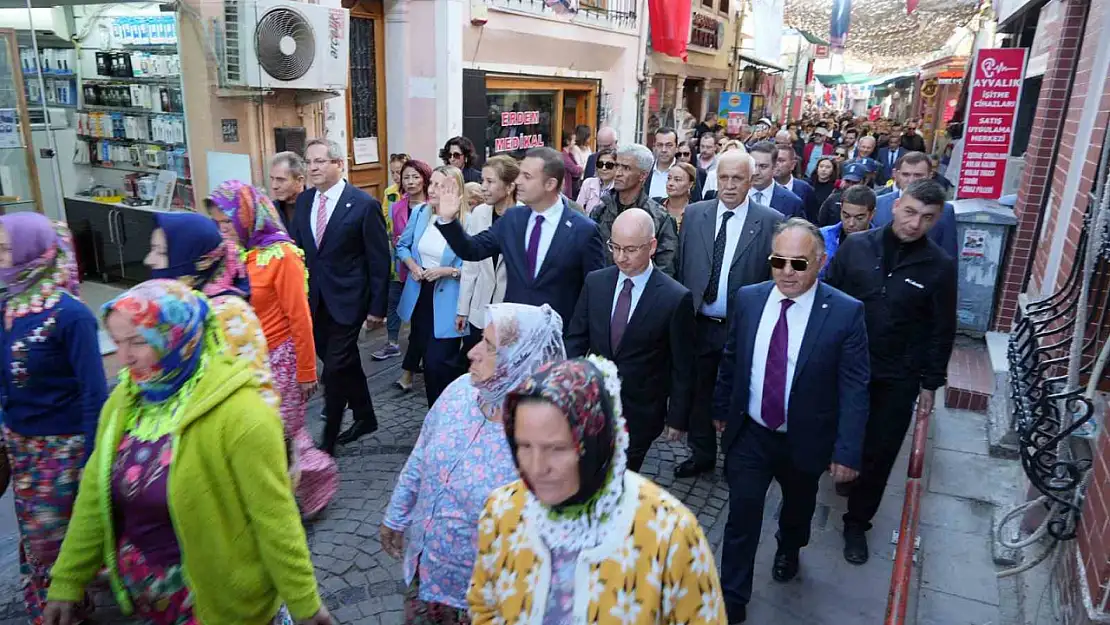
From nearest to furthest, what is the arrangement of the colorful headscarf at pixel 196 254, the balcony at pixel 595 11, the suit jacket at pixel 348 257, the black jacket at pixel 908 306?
the colorful headscarf at pixel 196 254 < the black jacket at pixel 908 306 < the suit jacket at pixel 348 257 < the balcony at pixel 595 11

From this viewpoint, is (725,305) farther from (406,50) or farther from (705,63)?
(705,63)

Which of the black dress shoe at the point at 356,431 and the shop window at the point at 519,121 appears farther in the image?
the shop window at the point at 519,121

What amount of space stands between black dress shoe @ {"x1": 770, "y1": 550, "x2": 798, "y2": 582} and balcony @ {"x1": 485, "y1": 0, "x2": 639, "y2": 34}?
964 cm

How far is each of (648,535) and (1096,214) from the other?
11.3ft

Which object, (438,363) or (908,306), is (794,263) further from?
(438,363)

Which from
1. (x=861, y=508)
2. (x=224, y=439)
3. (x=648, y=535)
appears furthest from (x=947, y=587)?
(x=224, y=439)

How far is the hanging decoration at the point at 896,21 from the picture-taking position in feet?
56.3

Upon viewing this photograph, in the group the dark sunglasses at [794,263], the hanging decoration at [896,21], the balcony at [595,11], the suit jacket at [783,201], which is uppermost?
the hanging decoration at [896,21]

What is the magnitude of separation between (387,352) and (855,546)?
14.8 feet

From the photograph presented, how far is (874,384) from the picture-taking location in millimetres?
4305

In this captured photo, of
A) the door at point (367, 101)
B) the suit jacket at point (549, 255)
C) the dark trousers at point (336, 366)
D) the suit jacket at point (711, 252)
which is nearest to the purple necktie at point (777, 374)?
the suit jacket at point (711, 252)

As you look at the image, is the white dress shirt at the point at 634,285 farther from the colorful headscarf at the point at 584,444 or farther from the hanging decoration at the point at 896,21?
the hanging decoration at the point at 896,21

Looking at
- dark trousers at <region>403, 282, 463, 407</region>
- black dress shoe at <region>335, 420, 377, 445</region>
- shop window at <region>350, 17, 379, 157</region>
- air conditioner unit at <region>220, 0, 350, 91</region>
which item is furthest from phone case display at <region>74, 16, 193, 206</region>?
dark trousers at <region>403, 282, 463, 407</region>

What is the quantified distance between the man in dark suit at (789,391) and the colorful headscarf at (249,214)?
2.53 metres
